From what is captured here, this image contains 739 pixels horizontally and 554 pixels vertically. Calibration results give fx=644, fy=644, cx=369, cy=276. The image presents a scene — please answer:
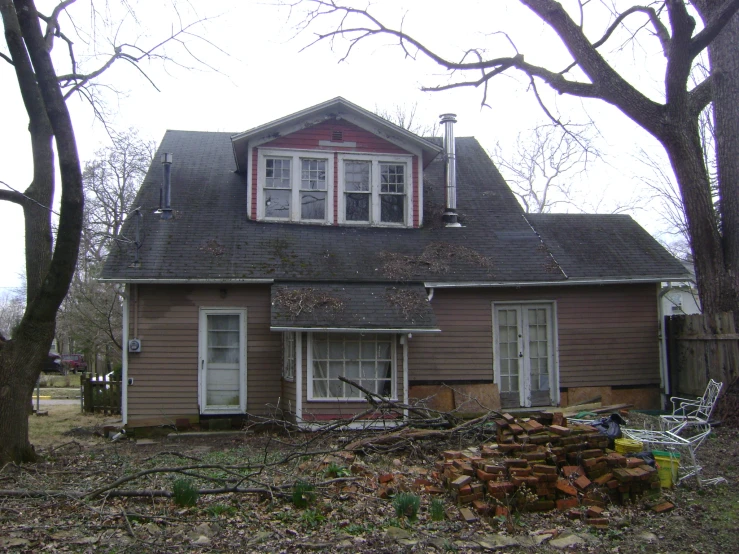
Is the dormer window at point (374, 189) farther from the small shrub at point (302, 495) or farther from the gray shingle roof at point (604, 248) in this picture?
the small shrub at point (302, 495)

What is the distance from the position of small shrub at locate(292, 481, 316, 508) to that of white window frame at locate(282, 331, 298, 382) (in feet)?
16.5

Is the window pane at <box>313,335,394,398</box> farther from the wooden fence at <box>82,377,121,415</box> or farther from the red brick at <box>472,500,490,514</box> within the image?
the wooden fence at <box>82,377,121,415</box>

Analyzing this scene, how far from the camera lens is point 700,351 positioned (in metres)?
11.5

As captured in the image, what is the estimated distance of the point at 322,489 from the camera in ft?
20.8

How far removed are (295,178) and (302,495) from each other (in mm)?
8148

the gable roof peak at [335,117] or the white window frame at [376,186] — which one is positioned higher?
the gable roof peak at [335,117]

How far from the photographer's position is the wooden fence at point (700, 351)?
10.6 m

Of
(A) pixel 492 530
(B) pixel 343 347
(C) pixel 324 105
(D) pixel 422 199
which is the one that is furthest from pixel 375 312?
(A) pixel 492 530

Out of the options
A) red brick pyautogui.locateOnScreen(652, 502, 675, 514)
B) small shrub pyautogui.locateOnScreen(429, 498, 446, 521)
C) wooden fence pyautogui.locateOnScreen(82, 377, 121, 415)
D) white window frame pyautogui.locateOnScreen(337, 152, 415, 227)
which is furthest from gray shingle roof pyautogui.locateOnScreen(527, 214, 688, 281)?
wooden fence pyautogui.locateOnScreen(82, 377, 121, 415)

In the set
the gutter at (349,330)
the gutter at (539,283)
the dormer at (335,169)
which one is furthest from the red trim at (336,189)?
the gutter at (349,330)

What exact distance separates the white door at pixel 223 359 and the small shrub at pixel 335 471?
15.9ft

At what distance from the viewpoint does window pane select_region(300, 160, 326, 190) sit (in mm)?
13133

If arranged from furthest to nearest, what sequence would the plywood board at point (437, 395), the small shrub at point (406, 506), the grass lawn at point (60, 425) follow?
the plywood board at point (437, 395) → the grass lawn at point (60, 425) → the small shrub at point (406, 506)

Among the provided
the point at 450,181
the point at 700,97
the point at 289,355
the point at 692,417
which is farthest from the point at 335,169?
the point at 692,417
